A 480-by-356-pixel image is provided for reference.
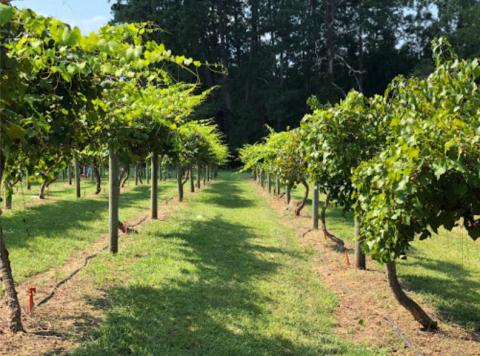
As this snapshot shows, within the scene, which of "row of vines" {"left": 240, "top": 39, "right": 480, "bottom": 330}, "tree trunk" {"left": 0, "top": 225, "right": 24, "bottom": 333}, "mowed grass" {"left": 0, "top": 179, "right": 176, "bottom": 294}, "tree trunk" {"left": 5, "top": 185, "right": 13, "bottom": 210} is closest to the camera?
"row of vines" {"left": 240, "top": 39, "right": 480, "bottom": 330}

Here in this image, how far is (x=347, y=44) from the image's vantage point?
56219 millimetres

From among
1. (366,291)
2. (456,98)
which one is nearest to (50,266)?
(366,291)

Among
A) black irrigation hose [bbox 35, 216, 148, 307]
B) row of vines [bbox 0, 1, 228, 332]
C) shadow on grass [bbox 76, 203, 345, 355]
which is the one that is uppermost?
row of vines [bbox 0, 1, 228, 332]

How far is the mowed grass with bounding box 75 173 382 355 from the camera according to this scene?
525 cm

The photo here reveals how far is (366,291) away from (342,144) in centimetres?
252

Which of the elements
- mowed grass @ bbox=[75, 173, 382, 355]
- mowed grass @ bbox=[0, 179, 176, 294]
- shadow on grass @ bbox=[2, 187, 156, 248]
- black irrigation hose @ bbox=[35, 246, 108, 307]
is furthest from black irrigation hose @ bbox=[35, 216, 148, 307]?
shadow on grass @ bbox=[2, 187, 156, 248]

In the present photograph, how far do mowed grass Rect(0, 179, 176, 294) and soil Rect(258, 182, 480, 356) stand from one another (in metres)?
4.60

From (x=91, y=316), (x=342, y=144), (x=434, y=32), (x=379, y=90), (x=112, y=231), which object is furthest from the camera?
(x=379, y=90)

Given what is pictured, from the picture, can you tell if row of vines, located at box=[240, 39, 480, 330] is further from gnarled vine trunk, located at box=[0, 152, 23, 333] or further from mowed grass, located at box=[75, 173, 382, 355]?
gnarled vine trunk, located at box=[0, 152, 23, 333]

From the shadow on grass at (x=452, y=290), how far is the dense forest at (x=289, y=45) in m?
39.7

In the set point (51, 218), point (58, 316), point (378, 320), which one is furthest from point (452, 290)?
point (51, 218)

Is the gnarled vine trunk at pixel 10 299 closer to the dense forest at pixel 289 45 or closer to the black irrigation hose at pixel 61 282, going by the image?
the black irrigation hose at pixel 61 282

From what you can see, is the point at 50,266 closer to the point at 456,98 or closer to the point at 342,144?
the point at 342,144

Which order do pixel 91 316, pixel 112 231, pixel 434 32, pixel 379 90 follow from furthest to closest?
pixel 379 90 < pixel 434 32 < pixel 112 231 < pixel 91 316
